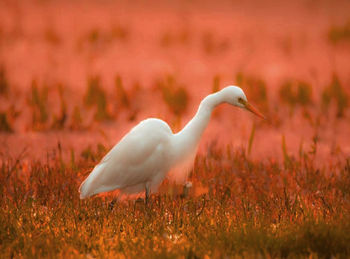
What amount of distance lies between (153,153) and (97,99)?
3.20 m

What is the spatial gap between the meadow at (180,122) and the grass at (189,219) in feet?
0.04

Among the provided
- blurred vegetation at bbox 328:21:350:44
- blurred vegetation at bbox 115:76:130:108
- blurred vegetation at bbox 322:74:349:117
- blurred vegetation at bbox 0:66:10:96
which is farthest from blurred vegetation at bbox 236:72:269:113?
blurred vegetation at bbox 328:21:350:44

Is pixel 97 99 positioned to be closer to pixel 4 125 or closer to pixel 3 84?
pixel 4 125

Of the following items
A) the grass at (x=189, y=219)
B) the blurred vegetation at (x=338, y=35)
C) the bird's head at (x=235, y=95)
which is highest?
the blurred vegetation at (x=338, y=35)

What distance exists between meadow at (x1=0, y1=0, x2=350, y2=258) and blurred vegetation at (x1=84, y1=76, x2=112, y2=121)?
2 centimetres

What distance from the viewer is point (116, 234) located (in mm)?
3127

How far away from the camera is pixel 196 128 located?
12.0 feet

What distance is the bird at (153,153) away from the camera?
3648mm

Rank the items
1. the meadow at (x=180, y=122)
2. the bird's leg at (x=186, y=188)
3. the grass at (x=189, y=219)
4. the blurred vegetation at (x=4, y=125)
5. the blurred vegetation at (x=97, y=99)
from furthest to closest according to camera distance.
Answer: the blurred vegetation at (x=97, y=99), the blurred vegetation at (x=4, y=125), the bird's leg at (x=186, y=188), the meadow at (x=180, y=122), the grass at (x=189, y=219)

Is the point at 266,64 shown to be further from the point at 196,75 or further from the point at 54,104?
the point at 54,104

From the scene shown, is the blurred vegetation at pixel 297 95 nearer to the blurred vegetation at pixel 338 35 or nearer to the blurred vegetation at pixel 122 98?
the blurred vegetation at pixel 122 98

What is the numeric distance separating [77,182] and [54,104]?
3249 mm

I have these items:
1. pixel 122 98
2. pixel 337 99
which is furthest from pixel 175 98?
pixel 337 99

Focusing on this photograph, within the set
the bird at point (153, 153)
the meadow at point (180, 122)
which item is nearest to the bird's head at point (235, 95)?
the bird at point (153, 153)
